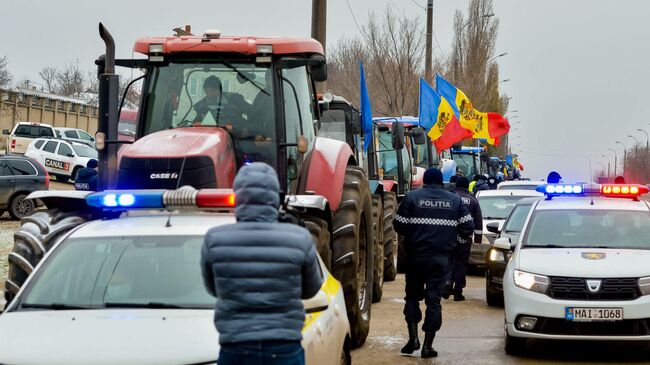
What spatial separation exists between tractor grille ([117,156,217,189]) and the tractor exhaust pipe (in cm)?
88

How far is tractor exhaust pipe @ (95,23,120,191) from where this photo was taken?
10.3 m

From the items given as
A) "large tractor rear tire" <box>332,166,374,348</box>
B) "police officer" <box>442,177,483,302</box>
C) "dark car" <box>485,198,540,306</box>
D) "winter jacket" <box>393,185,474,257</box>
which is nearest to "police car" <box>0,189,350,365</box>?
"large tractor rear tire" <box>332,166,374,348</box>

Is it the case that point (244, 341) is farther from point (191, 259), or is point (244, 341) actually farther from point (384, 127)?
point (384, 127)

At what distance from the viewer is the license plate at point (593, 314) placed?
1030 centimetres

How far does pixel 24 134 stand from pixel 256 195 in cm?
4310

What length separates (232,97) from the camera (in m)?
10.2

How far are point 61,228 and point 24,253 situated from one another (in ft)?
1.24

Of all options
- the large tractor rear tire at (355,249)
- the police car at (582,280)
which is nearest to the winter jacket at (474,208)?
the police car at (582,280)

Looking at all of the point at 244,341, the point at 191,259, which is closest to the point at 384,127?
the point at 191,259

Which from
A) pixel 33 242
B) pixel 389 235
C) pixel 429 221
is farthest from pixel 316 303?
pixel 389 235

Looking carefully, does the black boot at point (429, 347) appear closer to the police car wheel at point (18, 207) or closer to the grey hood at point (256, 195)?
the grey hood at point (256, 195)

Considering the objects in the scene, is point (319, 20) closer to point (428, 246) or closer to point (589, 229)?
point (589, 229)

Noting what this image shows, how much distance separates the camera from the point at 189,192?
768 centimetres

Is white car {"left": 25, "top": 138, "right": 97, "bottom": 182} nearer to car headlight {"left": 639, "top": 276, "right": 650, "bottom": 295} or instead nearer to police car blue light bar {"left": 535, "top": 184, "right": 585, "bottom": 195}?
police car blue light bar {"left": 535, "top": 184, "right": 585, "bottom": 195}
